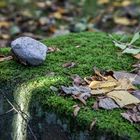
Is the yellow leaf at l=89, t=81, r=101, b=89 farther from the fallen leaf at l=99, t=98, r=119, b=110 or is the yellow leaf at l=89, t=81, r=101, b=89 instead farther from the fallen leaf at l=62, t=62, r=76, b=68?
the fallen leaf at l=62, t=62, r=76, b=68

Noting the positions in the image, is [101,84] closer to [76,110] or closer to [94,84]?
[94,84]

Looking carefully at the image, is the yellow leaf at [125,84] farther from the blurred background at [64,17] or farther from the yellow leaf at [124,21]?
the yellow leaf at [124,21]

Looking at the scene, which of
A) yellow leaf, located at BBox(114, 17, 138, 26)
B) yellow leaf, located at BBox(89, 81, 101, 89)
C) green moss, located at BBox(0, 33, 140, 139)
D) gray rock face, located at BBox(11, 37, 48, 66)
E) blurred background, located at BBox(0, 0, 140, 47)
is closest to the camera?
green moss, located at BBox(0, 33, 140, 139)

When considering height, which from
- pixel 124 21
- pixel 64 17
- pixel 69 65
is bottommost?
pixel 64 17

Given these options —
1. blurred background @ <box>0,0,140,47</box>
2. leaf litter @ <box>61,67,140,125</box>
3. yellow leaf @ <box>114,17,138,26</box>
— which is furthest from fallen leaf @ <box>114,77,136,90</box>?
yellow leaf @ <box>114,17,138,26</box>

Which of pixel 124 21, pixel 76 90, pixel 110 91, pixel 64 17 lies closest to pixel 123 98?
pixel 110 91

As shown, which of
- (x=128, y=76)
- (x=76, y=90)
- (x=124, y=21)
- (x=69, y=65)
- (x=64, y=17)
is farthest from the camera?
(x=64, y=17)

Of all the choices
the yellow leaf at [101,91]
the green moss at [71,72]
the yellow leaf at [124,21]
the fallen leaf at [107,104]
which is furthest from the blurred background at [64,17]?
the fallen leaf at [107,104]
